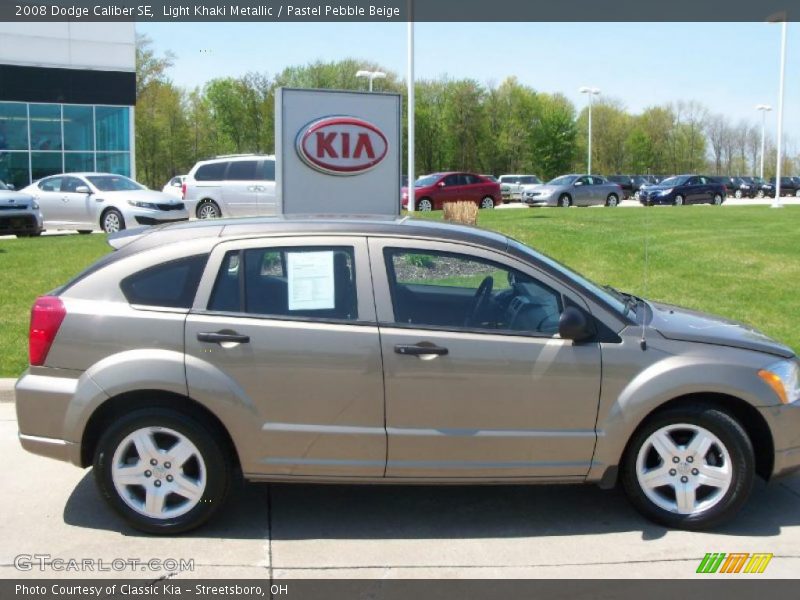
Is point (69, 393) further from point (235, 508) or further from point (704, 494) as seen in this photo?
point (704, 494)

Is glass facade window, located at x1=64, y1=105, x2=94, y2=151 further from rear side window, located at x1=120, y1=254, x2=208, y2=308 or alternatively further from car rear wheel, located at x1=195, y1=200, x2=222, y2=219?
rear side window, located at x1=120, y1=254, x2=208, y2=308

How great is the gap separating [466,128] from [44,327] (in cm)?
7140

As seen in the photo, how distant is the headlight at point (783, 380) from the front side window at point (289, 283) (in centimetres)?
222

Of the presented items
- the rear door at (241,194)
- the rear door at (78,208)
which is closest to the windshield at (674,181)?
the rear door at (241,194)

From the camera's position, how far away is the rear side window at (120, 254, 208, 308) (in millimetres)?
4727

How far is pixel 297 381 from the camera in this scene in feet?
15.0

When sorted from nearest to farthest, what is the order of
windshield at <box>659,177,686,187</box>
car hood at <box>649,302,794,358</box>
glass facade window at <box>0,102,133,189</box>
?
car hood at <box>649,302,794,358</box> → glass facade window at <box>0,102,133,189</box> → windshield at <box>659,177,686,187</box>

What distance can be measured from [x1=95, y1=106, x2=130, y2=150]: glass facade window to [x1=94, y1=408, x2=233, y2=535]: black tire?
118ft

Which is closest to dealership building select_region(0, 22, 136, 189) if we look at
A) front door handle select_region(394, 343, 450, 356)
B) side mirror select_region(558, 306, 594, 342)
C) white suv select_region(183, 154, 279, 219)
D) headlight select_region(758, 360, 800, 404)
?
white suv select_region(183, 154, 279, 219)

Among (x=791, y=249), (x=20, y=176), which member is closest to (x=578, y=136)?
(x=20, y=176)

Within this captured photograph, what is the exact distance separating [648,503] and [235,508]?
229 centimetres

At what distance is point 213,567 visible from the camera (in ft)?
14.2

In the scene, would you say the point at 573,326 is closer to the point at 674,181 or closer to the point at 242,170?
the point at 242,170

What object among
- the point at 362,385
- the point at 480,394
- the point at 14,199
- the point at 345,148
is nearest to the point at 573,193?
the point at 14,199
